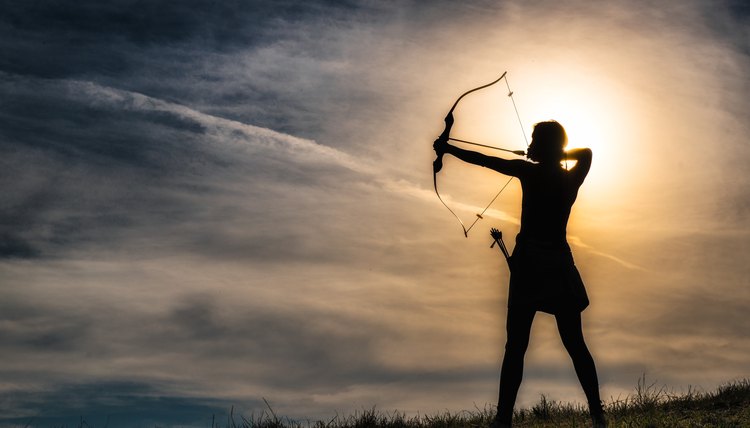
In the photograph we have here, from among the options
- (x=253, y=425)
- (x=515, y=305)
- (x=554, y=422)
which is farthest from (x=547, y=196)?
(x=253, y=425)

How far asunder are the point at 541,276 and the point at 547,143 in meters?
1.23

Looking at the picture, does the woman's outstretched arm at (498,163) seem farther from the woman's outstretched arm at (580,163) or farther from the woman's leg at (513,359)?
the woman's leg at (513,359)

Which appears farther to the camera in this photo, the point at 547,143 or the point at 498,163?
the point at 547,143

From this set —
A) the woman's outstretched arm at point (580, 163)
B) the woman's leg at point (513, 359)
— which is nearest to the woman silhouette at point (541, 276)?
the woman's leg at point (513, 359)

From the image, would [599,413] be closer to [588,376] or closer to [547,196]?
[588,376]

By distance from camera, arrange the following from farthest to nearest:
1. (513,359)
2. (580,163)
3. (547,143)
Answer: (580,163) → (547,143) → (513,359)

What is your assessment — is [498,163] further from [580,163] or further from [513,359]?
[513,359]

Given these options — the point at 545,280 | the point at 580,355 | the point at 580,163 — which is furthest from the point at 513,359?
the point at 580,163

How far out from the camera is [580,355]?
285 inches

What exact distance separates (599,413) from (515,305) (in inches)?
50.5

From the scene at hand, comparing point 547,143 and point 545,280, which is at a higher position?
point 547,143

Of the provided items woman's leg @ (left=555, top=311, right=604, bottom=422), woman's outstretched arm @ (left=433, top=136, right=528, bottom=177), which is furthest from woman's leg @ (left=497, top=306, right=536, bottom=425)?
woman's outstretched arm @ (left=433, top=136, right=528, bottom=177)

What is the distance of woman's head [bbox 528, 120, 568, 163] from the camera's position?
736cm

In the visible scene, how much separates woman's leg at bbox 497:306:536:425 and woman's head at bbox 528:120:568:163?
4.62ft
